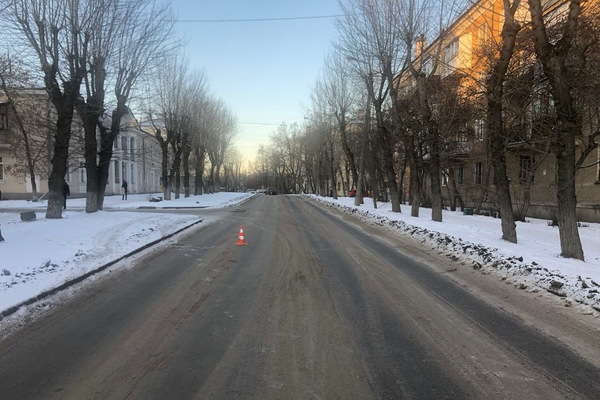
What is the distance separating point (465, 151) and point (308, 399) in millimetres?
24612

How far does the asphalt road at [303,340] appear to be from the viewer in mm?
3846

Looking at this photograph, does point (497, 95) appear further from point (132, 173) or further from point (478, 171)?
point (132, 173)

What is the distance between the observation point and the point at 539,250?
10383mm

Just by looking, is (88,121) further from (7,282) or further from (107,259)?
(7,282)

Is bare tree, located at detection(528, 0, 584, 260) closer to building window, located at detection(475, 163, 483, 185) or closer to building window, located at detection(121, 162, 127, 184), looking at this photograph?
building window, located at detection(475, 163, 483, 185)

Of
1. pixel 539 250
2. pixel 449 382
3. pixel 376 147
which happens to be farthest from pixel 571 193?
pixel 376 147

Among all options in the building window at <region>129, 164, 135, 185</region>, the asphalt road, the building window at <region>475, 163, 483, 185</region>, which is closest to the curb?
the asphalt road

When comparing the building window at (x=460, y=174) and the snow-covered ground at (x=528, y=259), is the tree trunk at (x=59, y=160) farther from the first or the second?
the building window at (x=460, y=174)

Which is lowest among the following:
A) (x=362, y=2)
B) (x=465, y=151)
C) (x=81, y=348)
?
(x=81, y=348)

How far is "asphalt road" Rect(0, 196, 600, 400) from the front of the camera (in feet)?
12.6

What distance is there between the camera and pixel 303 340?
492 cm

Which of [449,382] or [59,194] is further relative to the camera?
[59,194]

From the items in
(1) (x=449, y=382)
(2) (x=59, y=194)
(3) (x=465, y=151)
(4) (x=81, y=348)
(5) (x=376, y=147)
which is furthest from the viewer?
(5) (x=376, y=147)

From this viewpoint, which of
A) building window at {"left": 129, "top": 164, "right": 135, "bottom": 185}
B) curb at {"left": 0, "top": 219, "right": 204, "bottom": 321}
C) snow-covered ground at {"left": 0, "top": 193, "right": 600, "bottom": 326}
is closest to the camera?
curb at {"left": 0, "top": 219, "right": 204, "bottom": 321}
